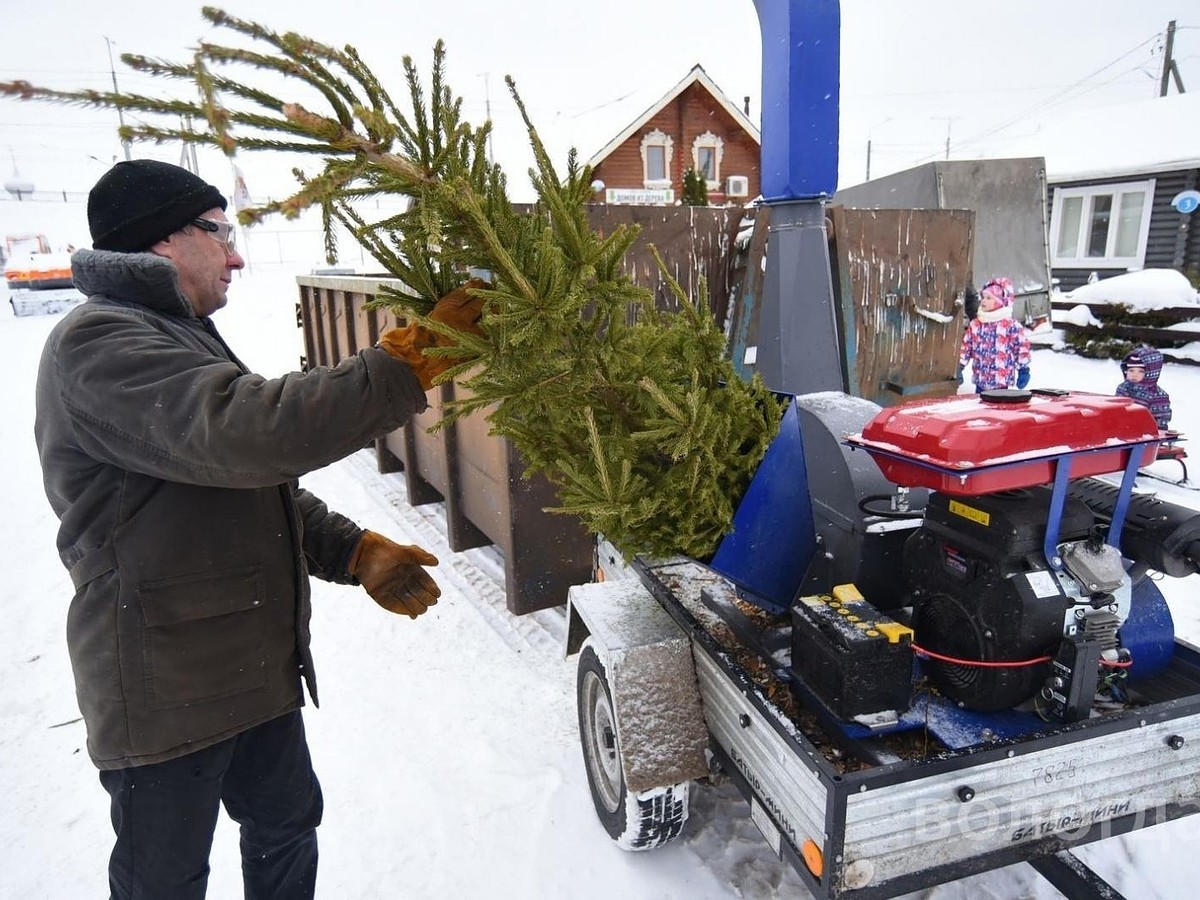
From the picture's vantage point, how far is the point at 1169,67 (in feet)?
76.0

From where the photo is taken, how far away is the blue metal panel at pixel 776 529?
256cm

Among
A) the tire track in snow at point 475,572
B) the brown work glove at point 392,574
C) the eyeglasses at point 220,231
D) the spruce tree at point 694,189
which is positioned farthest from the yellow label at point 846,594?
the spruce tree at point 694,189

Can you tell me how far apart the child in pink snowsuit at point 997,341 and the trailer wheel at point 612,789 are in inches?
239

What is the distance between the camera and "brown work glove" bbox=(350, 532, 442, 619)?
2.45 meters

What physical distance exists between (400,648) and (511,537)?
2.94ft

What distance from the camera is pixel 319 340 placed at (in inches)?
324

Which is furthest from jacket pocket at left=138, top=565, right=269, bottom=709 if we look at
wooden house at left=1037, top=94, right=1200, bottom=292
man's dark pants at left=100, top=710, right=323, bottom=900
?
wooden house at left=1037, top=94, right=1200, bottom=292

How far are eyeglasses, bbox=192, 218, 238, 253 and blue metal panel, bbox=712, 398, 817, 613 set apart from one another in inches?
72.3

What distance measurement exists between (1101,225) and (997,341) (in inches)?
508

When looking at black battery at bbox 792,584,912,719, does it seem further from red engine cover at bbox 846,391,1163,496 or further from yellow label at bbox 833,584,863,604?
red engine cover at bbox 846,391,1163,496

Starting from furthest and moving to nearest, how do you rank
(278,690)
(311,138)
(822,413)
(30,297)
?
(30,297) → (822,413) → (278,690) → (311,138)

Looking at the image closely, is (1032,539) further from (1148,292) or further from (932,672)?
(1148,292)

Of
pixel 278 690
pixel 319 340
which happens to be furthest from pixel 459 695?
pixel 319 340

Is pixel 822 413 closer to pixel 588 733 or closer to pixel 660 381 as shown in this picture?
pixel 660 381
